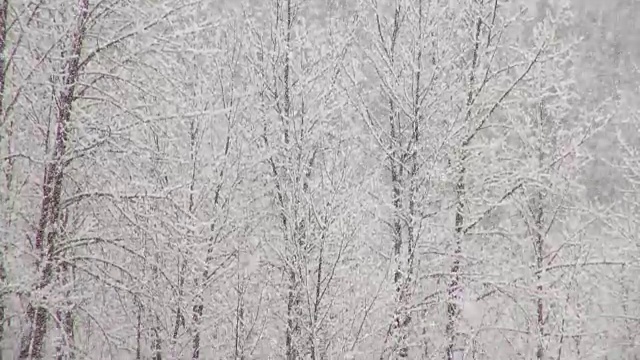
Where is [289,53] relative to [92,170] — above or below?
above

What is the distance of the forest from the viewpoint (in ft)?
19.4

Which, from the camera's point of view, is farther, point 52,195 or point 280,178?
point 280,178

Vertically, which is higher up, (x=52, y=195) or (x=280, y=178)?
(x=280, y=178)

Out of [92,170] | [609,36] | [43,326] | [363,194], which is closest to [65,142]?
[92,170]

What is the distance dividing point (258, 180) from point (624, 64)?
101 meters

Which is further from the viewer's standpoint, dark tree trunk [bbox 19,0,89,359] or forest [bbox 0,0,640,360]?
forest [bbox 0,0,640,360]

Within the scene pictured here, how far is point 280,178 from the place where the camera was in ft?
30.2

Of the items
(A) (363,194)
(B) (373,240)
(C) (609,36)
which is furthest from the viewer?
(C) (609,36)

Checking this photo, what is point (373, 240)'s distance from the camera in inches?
365

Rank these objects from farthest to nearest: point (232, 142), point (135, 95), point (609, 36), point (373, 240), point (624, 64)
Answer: point (609, 36) < point (624, 64) < point (232, 142) < point (373, 240) < point (135, 95)

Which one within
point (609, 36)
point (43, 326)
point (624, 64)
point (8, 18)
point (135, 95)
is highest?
point (609, 36)

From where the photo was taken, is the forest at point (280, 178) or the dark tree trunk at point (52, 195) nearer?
the dark tree trunk at point (52, 195)

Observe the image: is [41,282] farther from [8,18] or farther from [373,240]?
[373,240]

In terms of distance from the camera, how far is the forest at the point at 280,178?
5922 millimetres
